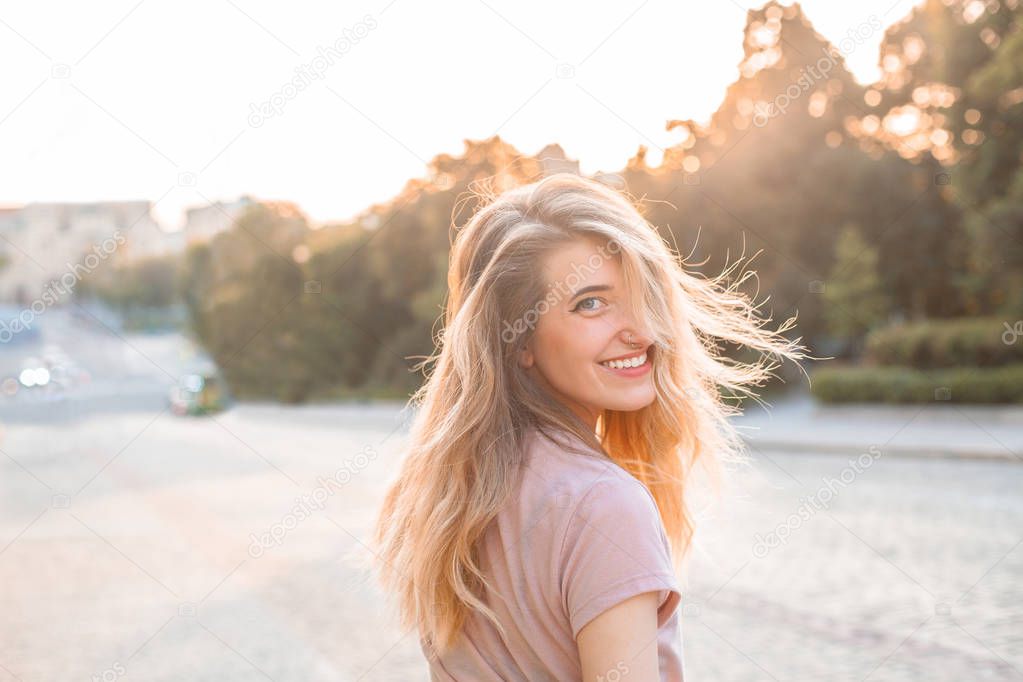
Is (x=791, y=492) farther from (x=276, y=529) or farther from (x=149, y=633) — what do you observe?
(x=149, y=633)

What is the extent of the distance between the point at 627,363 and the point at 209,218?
26.8 metres

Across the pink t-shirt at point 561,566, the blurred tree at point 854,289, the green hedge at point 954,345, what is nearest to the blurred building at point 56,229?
the pink t-shirt at point 561,566

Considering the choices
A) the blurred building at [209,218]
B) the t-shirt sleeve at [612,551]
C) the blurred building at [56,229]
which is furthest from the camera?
the blurred building at [209,218]

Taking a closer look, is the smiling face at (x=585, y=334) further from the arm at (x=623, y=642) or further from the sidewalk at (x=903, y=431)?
the sidewalk at (x=903, y=431)

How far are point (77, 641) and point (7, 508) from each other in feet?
23.1

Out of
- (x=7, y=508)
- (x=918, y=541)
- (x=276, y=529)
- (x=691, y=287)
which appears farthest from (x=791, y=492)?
(x=691, y=287)

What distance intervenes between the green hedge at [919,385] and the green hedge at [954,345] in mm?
289

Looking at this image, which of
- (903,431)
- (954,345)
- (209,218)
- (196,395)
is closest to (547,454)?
(903,431)

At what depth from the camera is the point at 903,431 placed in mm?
17141

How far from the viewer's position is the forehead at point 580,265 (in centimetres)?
176

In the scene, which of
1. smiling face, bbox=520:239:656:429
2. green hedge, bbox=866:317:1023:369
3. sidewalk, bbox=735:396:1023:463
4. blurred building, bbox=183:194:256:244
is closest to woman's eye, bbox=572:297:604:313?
smiling face, bbox=520:239:656:429

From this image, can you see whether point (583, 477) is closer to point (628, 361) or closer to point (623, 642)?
point (623, 642)

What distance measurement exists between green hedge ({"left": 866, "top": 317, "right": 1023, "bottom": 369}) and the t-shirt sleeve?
755 inches

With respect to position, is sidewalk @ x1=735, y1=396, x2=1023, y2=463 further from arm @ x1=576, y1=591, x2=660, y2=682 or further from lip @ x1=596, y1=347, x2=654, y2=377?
arm @ x1=576, y1=591, x2=660, y2=682
